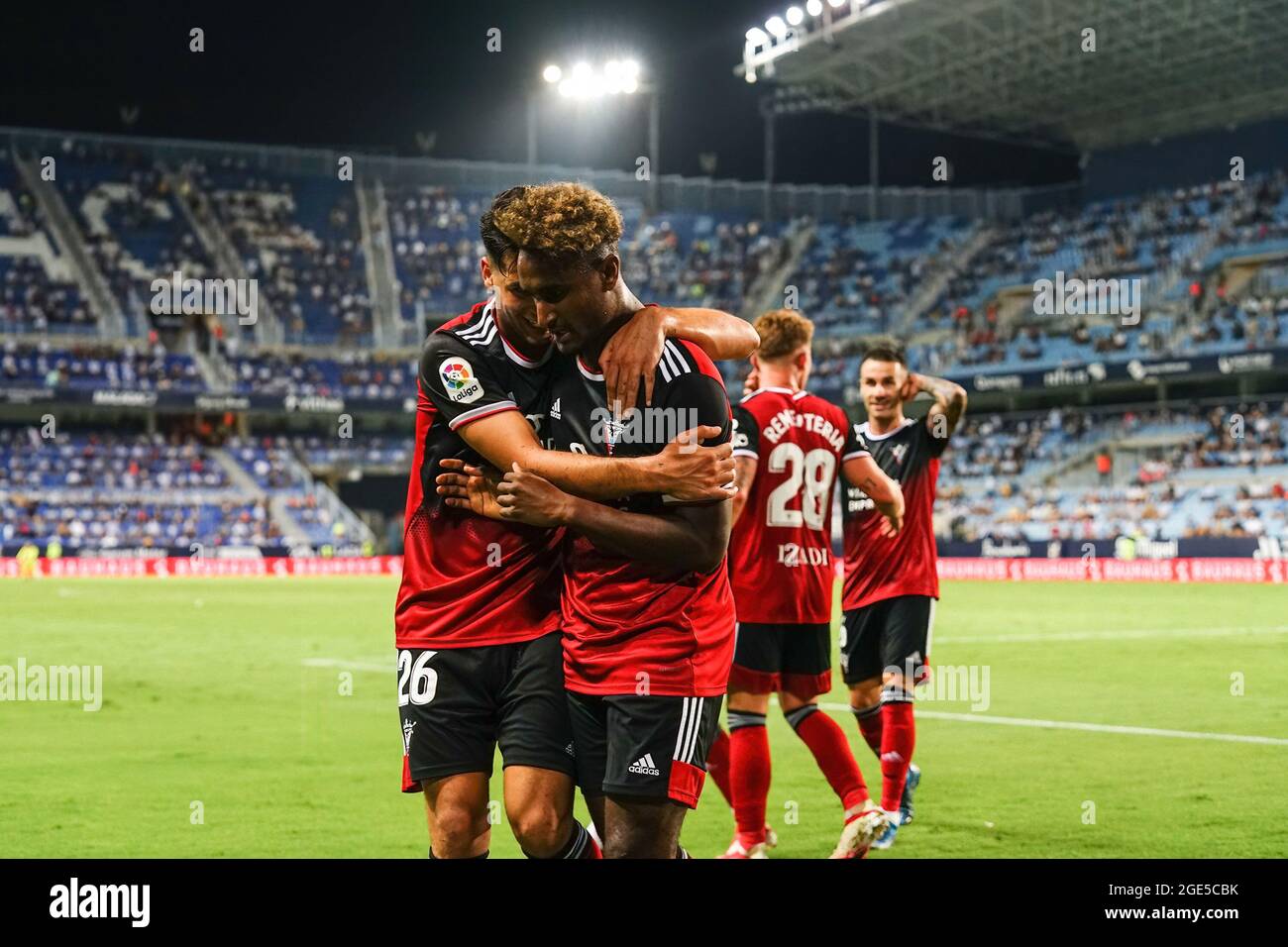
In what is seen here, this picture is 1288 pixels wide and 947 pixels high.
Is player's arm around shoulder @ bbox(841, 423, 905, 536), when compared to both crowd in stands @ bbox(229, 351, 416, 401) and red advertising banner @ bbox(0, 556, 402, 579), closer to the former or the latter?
red advertising banner @ bbox(0, 556, 402, 579)

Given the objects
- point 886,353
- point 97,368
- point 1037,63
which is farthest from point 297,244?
point 886,353

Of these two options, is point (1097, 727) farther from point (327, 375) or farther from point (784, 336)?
point (327, 375)

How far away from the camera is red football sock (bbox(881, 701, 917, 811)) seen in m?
7.67

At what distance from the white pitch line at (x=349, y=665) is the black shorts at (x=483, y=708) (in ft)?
38.2

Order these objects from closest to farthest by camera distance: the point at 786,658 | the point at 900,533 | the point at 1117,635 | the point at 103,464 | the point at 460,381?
the point at 460,381, the point at 786,658, the point at 900,533, the point at 1117,635, the point at 103,464

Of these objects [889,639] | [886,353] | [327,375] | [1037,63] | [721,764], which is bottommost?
[721,764]

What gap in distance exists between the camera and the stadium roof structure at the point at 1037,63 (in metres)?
43.2

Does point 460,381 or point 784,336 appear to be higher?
point 784,336

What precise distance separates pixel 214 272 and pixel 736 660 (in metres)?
51.5

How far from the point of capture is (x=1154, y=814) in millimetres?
8164

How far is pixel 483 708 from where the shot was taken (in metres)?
4.92

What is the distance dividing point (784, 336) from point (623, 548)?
3.11 meters

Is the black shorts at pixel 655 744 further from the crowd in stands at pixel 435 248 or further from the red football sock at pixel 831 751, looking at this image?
the crowd in stands at pixel 435 248

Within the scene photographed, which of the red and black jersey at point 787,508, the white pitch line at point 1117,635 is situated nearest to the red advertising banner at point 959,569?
the white pitch line at point 1117,635
